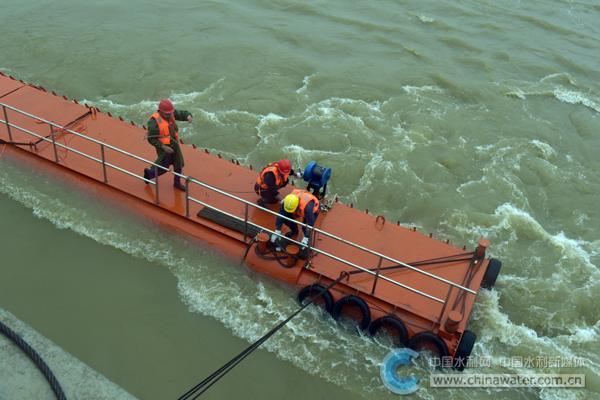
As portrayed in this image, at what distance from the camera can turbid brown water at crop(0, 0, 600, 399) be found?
26.5ft

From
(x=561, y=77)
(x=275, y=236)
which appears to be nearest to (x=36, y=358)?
(x=275, y=236)

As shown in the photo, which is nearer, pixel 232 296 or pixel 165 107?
pixel 165 107

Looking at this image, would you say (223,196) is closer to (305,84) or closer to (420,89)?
(305,84)

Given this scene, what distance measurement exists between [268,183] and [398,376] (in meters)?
3.56

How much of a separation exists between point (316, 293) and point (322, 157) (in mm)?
4713

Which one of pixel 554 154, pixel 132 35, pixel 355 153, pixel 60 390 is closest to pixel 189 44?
pixel 132 35

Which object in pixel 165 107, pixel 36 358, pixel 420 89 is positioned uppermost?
pixel 165 107

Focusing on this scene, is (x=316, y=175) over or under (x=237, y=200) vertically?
over

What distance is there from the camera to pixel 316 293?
8.09 m

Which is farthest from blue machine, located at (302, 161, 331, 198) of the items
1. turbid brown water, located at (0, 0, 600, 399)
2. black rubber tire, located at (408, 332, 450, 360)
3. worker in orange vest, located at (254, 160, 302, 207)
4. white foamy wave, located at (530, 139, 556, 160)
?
white foamy wave, located at (530, 139, 556, 160)

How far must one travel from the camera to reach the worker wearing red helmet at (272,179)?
27.8 ft

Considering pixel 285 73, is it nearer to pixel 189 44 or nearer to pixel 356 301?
pixel 189 44

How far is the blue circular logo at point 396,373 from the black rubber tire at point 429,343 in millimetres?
169

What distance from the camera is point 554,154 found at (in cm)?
1274
